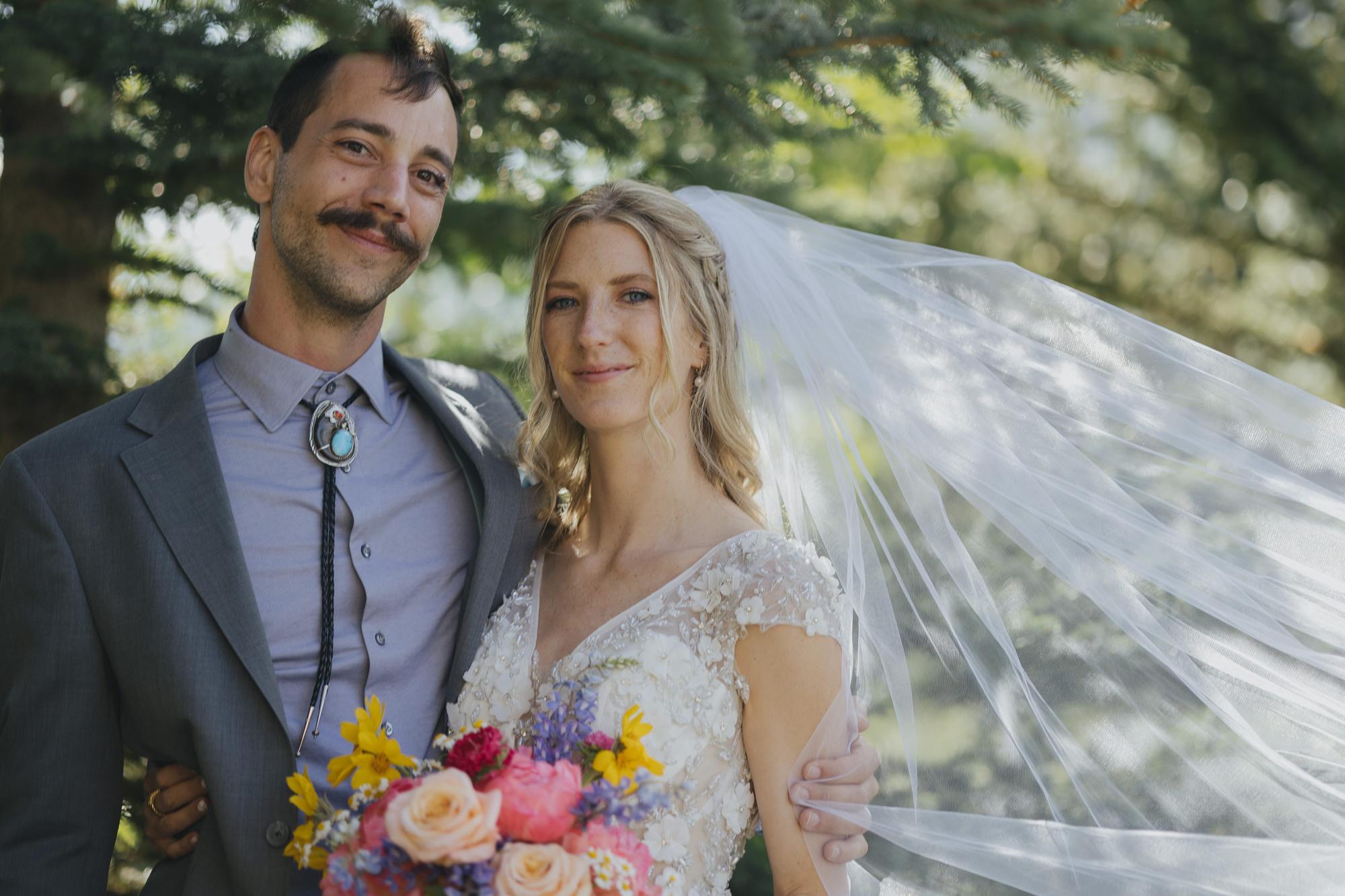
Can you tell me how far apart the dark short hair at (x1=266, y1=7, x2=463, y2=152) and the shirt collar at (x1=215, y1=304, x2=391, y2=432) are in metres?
0.52

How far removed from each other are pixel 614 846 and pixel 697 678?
2.12 feet

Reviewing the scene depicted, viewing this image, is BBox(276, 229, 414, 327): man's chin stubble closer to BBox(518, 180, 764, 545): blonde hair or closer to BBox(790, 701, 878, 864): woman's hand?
BBox(518, 180, 764, 545): blonde hair

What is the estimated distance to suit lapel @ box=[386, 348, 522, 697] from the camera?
2643 mm

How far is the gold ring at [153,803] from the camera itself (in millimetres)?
2404

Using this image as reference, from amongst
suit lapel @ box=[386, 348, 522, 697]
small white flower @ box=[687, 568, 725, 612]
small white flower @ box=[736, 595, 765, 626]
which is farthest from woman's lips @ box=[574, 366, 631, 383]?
small white flower @ box=[736, 595, 765, 626]

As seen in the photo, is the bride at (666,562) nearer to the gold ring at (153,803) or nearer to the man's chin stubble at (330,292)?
the man's chin stubble at (330,292)

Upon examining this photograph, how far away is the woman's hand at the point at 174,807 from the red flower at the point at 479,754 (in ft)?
2.75

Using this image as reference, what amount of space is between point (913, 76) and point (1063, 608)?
145 centimetres

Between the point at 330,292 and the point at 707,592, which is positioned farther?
the point at 330,292

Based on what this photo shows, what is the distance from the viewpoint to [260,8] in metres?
1.77

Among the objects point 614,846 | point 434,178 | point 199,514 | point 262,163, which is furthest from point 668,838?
point 262,163

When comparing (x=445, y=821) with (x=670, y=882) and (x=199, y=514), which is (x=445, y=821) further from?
(x=199, y=514)

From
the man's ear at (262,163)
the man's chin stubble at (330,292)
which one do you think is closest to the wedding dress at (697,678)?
the man's chin stubble at (330,292)

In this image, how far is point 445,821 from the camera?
64.0 inches
